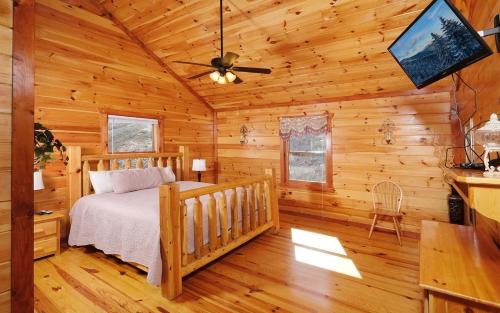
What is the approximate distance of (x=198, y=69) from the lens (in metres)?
4.48

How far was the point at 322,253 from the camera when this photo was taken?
3.13m

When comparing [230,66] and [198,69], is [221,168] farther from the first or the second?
[230,66]

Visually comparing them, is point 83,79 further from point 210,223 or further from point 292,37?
point 292,37

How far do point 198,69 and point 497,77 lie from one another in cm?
386

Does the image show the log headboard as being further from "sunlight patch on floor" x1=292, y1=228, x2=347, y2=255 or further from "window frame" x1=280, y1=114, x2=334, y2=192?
"sunlight patch on floor" x1=292, y1=228, x2=347, y2=255

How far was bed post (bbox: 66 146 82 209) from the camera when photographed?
3.38 m

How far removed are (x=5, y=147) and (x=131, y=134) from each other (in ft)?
11.5

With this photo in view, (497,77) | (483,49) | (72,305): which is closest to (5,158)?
(72,305)

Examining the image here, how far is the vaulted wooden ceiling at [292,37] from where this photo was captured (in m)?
2.89

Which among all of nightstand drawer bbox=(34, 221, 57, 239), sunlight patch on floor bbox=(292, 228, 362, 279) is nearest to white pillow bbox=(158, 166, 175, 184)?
nightstand drawer bbox=(34, 221, 57, 239)

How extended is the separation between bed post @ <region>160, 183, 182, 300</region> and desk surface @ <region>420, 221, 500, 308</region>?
5.69ft

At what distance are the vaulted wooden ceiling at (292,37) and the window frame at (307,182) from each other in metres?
0.67

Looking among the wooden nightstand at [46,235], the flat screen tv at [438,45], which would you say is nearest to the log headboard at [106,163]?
the wooden nightstand at [46,235]

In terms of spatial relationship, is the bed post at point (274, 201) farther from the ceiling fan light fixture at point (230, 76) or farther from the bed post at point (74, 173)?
the bed post at point (74, 173)
